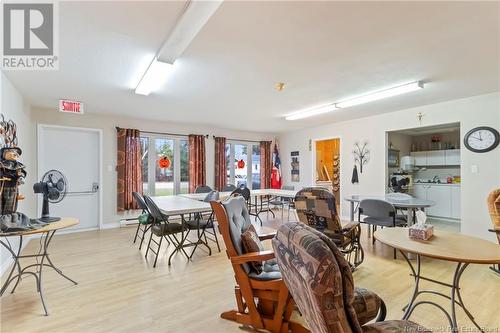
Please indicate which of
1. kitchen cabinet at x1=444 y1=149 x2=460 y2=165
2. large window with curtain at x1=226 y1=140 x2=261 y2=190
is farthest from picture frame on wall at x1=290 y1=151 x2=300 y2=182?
kitchen cabinet at x1=444 y1=149 x2=460 y2=165

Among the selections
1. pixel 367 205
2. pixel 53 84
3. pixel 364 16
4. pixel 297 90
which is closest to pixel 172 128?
pixel 53 84

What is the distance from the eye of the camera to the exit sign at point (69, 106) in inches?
161

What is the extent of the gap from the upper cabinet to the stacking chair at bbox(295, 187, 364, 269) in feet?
16.3

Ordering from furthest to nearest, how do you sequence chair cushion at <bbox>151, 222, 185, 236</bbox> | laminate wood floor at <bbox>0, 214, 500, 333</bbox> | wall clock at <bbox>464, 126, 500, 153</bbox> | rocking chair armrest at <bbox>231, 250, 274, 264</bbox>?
wall clock at <bbox>464, 126, 500, 153</bbox> < chair cushion at <bbox>151, 222, 185, 236</bbox> < laminate wood floor at <bbox>0, 214, 500, 333</bbox> < rocking chair armrest at <bbox>231, 250, 274, 264</bbox>

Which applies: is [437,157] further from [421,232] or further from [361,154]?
[421,232]

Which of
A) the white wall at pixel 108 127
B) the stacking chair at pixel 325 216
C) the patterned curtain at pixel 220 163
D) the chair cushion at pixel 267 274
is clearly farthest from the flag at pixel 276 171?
the chair cushion at pixel 267 274

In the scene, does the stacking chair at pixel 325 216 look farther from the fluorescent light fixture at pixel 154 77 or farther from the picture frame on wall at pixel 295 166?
the picture frame on wall at pixel 295 166

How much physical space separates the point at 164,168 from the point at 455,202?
22.7 ft

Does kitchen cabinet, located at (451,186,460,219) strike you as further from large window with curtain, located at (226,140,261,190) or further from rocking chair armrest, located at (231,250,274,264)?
rocking chair armrest, located at (231,250,274,264)

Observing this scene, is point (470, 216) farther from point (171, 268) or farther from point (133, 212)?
point (133, 212)

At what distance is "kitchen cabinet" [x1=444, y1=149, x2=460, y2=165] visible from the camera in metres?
5.98

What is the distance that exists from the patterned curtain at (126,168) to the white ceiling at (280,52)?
124cm

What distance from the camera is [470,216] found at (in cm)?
410

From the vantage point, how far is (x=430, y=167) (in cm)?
Result: 671
